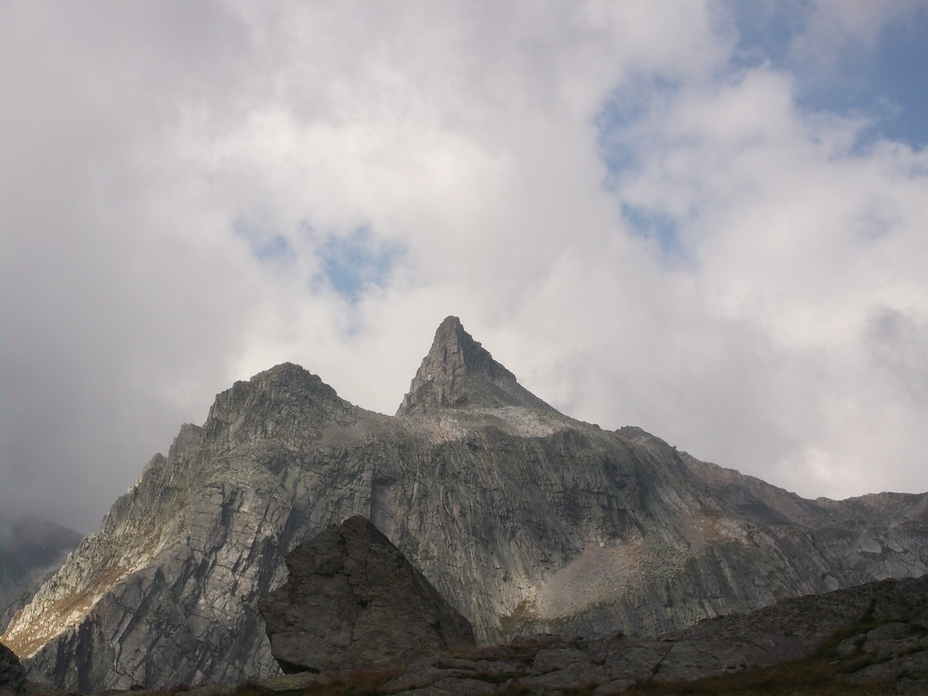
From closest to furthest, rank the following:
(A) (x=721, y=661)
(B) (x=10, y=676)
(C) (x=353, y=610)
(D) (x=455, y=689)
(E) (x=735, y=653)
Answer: (D) (x=455, y=689) < (B) (x=10, y=676) < (A) (x=721, y=661) < (E) (x=735, y=653) < (C) (x=353, y=610)

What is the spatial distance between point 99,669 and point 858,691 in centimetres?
20038

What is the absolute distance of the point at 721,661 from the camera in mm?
40812

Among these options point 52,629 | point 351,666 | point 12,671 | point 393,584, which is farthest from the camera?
point 52,629

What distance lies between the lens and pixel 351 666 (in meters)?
42.8

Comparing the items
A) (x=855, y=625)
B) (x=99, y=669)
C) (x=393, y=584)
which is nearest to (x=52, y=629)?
(x=99, y=669)

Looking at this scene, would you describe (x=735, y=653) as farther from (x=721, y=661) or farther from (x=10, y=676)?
(x=10, y=676)

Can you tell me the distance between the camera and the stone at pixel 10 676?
120 feet

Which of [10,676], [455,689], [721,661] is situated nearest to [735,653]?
[721,661]

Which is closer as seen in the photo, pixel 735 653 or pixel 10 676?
pixel 10 676

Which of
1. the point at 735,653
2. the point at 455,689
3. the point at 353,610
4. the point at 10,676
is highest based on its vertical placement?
the point at 353,610

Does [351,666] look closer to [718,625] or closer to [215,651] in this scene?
[718,625]

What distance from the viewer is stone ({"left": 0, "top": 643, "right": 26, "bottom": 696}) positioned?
36.6 m

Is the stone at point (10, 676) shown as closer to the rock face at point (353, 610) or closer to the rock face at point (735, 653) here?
the rock face at point (353, 610)

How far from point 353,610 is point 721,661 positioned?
24.5 meters
